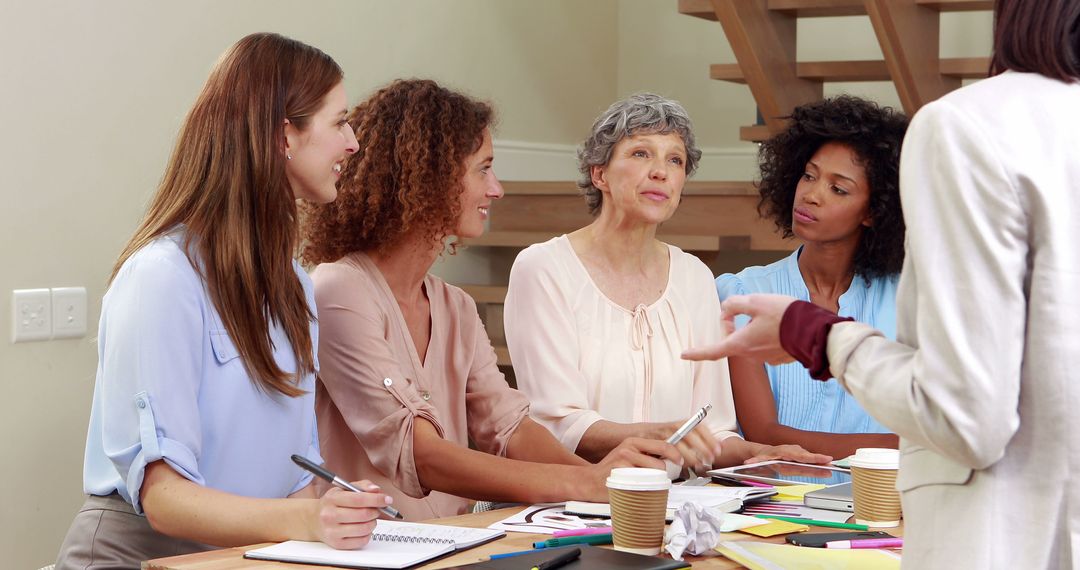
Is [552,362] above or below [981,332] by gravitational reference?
below

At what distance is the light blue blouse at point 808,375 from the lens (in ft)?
8.77

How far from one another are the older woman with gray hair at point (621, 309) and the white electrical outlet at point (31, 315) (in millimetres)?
1124

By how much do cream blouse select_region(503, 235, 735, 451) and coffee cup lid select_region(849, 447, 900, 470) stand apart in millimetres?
820

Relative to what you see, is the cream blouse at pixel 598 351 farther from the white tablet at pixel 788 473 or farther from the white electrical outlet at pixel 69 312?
the white electrical outlet at pixel 69 312

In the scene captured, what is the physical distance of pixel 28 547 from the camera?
9.07 ft

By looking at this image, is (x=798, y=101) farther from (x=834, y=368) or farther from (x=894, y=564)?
(x=834, y=368)

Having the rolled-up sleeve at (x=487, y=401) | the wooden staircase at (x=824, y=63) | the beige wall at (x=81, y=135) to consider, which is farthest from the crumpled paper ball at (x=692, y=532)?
the wooden staircase at (x=824, y=63)

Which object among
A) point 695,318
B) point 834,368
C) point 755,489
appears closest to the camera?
point 834,368

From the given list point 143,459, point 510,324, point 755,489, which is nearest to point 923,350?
point 755,489

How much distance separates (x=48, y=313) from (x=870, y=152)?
2.05m

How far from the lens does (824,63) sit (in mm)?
4078

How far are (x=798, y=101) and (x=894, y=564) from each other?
9.56ft

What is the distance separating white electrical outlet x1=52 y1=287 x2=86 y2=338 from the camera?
111 inches

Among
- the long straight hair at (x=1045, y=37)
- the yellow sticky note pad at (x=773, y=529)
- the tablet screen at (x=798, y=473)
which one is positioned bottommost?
the tablet screen at (x=798, y=473)
